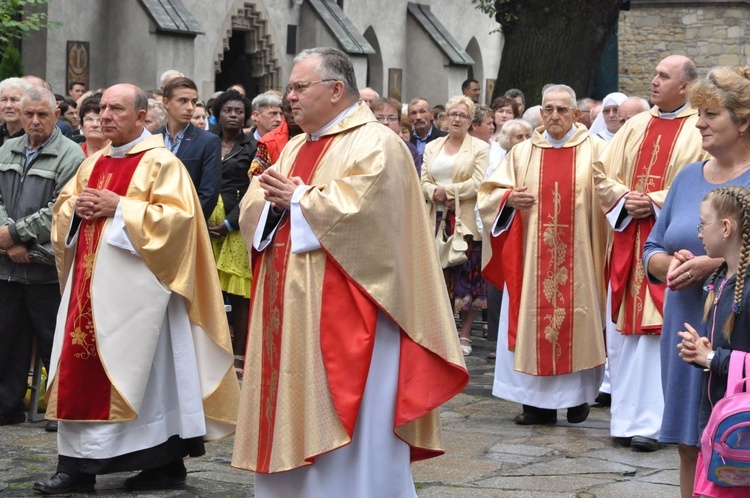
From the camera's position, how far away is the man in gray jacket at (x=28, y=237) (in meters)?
7.63

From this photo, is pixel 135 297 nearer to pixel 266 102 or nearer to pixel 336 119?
pixel 336 119

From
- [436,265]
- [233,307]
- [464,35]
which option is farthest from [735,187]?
[464,35]

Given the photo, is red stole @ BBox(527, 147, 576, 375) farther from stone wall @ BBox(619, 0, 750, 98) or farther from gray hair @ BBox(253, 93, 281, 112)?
stone wall @ BBox(619, 0, 750, 98)

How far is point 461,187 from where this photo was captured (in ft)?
35.0

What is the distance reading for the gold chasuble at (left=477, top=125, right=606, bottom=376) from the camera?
319 inches

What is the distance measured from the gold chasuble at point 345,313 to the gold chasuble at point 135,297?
93 cm

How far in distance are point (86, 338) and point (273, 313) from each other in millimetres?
1363

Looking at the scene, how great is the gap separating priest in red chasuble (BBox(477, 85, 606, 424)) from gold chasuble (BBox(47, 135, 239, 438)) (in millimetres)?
2299

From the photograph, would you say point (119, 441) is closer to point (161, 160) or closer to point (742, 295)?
point (161, 160)

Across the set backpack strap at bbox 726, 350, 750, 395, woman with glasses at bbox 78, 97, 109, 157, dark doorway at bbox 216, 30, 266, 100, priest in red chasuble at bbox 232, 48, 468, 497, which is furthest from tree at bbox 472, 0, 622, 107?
backpack strap at bbox 726, 350, 750, 395

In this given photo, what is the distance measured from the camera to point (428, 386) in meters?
5.34

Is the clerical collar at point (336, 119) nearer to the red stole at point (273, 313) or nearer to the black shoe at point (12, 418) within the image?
the red stole at point (273, 313)

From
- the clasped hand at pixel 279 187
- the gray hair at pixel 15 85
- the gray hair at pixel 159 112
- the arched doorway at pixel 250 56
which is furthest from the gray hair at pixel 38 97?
the arched doorway at pixel 250 56

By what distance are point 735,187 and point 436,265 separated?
1.33 metres
